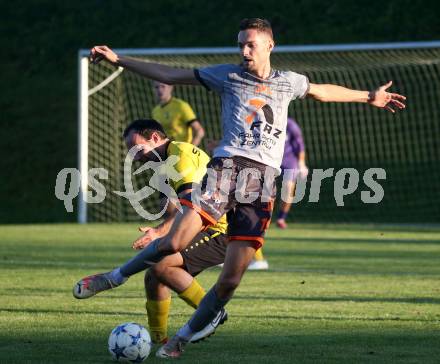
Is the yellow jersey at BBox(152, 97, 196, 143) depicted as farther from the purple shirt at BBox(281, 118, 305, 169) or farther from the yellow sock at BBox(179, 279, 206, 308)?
the yellow sock at BBox(179, 279, 206, 308)

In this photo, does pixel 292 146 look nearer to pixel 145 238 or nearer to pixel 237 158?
pixel 145 238

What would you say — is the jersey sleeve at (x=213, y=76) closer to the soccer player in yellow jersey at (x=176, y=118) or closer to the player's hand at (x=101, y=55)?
the player's hand at (x=101, y=55)

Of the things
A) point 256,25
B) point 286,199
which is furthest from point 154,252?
point 286,199

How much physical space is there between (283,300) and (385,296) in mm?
1035

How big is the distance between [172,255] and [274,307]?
2.14m

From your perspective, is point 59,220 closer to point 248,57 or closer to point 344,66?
point 344,66

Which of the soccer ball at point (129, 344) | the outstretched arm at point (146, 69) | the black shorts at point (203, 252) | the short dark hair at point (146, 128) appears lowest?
the soccer ball at point (129, 344)

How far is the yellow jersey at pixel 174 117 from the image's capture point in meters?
16.0

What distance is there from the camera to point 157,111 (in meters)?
16.0

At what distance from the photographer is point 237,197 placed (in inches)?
266

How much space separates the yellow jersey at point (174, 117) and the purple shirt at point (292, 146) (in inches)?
137

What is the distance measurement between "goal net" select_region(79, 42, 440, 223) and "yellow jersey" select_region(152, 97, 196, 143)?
23.5 ft

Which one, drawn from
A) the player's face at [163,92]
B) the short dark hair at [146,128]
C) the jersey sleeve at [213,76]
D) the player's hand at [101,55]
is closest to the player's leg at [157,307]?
the short dark hair at [146,128]

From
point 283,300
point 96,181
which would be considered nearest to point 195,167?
point 283,300
